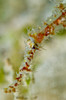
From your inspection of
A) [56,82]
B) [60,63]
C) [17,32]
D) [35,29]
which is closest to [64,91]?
[56,82]

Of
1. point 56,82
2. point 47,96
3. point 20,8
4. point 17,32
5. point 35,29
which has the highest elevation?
point 20,8

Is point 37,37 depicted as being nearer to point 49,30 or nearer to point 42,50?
point 49,30

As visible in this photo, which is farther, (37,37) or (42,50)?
(42,50)

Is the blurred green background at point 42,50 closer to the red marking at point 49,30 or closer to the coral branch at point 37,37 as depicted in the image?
the coral branch at point 37,37

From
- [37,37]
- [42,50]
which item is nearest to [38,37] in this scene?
[37,37]

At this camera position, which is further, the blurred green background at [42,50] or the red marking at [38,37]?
the blurred green background at [42,50]

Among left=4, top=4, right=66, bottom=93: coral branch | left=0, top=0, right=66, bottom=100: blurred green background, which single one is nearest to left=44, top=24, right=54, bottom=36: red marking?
left=4, top=4, right=66, bottom=93: coral branch

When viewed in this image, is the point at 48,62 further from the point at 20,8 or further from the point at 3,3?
the point at 3,3

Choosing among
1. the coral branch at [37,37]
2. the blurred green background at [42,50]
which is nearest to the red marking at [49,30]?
the coral branch at [37,37]

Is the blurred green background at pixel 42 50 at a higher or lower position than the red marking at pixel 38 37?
higher

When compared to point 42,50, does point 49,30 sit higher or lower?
lower

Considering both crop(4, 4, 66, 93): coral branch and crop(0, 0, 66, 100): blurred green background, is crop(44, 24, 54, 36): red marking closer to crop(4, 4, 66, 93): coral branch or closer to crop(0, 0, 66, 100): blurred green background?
crop(4, 4, 66, 93): coral branch
